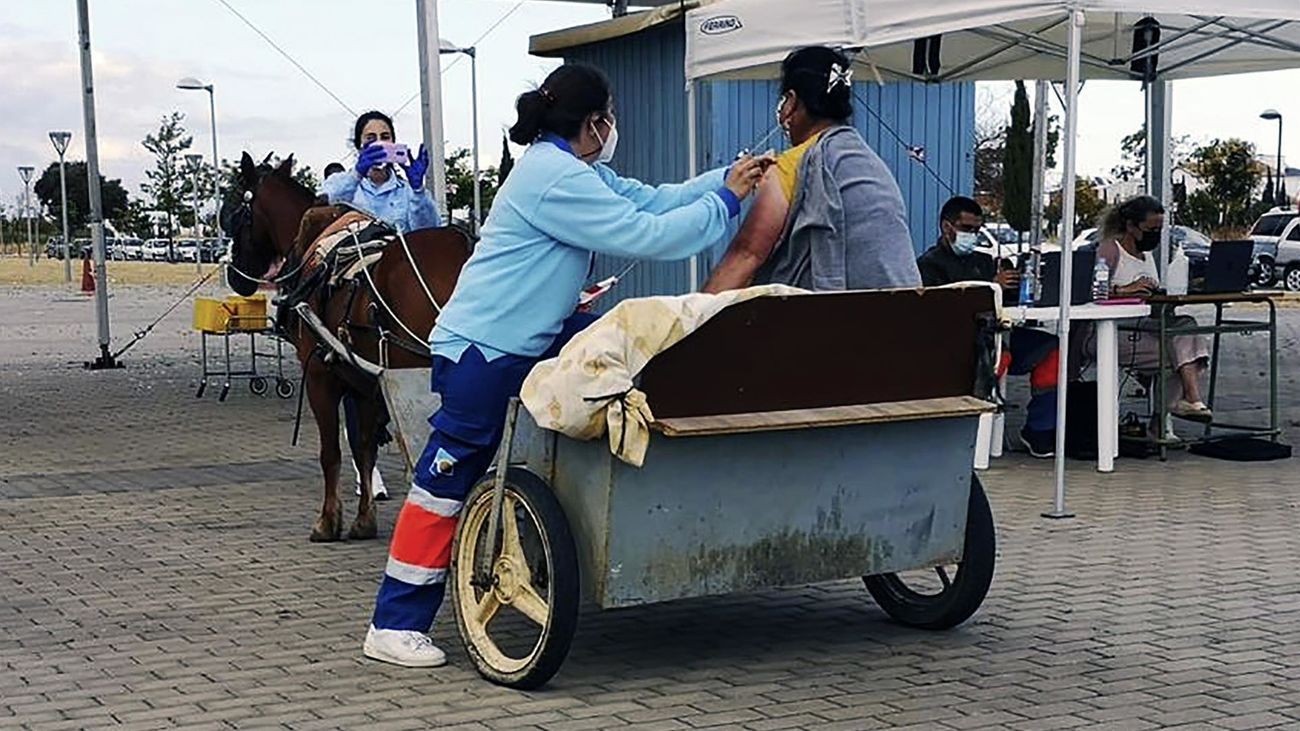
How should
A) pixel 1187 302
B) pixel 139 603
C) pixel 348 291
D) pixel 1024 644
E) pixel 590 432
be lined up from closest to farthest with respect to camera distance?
pixel 590 432 < pixel 1024 644 < pixel 139 603 < pixel 348 291 < pixel 1187 302

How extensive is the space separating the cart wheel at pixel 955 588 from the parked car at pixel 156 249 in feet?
237

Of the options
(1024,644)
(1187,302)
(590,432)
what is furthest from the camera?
(1187,302)

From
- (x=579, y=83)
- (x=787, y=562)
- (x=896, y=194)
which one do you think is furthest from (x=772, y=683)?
(x=579, y=83)

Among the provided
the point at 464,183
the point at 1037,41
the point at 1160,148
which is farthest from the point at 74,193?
the point at 1037,41

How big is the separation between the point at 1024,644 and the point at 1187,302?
186 inches

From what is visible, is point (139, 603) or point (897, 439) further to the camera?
point (139, 603)

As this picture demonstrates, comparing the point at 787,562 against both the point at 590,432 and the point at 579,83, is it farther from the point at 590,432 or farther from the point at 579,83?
the point at 579,83

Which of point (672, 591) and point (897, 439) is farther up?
point (897, 439)

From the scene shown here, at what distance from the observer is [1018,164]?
4578 cm

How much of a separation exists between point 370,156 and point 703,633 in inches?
137

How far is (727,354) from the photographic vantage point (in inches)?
208

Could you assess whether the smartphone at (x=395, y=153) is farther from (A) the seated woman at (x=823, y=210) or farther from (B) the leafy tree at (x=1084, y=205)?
(B) the leafy tree at (x=1084, y=205)

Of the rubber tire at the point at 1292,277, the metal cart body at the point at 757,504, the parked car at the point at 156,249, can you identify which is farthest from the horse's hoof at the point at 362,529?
the parked car at the point at 156,249

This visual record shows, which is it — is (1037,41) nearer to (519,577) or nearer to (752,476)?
(752,476)
